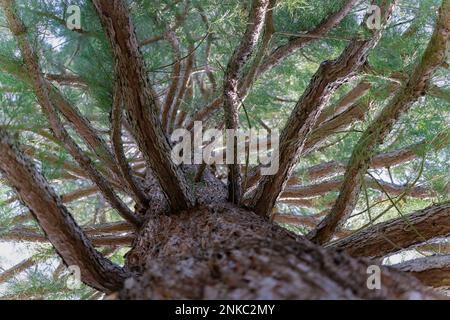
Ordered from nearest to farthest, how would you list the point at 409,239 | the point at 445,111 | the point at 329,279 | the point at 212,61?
the point at 329,279, the point at 409,239, the point at 445,111, the point at 212,61

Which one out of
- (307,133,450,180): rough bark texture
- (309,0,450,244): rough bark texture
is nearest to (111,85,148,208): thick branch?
(309,0,450,244): rough bark texture

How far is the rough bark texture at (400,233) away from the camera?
1.37 m

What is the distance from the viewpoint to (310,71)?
288cm

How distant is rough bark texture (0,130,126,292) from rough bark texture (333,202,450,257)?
2.15ft

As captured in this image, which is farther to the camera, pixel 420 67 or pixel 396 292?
pixel 420 67

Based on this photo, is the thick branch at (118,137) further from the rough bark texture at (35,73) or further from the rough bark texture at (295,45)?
the rough bark texture at (295,45)

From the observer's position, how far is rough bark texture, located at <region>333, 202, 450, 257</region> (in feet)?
4.51

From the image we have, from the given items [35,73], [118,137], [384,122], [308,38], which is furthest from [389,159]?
[35,73]

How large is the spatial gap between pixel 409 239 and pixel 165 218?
77cm

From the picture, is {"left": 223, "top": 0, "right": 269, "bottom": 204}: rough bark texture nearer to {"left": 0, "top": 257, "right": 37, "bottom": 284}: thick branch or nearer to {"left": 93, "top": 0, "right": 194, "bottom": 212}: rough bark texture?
{"left": 93, "top": 0, "right": 194, "bottom": 212}: rough bark texture

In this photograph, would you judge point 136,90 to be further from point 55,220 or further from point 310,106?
point 310,106

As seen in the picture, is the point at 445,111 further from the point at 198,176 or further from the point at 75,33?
the point at 75,33
